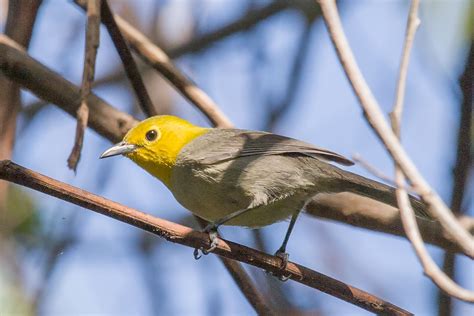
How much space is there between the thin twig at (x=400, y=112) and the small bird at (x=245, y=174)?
137 centimetres

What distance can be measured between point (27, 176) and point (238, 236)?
11.5 feet

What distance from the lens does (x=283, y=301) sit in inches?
199

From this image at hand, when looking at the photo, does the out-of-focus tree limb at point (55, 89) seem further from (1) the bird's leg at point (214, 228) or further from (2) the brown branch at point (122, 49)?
(1) the bird's leg at point (214, 228)

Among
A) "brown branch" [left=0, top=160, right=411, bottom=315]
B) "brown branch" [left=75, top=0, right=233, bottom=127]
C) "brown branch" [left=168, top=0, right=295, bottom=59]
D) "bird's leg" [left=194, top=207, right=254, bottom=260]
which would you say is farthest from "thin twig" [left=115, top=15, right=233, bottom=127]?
"brown branch" [left=0, top=160, right=411, bottom=315]

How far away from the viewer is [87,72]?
401cm

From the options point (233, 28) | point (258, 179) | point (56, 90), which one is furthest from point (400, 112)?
point (233, 28)

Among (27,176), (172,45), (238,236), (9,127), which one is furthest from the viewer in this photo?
(172,45)

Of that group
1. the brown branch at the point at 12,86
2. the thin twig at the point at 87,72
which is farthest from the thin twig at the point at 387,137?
the brown branch at the point at 12,86

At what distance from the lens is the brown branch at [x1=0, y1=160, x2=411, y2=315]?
9.15ft

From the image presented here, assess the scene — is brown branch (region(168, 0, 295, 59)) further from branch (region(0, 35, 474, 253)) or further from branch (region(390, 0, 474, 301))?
branch (region(390, 0, 474, 301))

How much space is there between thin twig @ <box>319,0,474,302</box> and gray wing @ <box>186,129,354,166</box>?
1.54 metres

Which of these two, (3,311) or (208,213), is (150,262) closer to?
(208,213)

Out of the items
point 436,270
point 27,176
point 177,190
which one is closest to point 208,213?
point 177,190

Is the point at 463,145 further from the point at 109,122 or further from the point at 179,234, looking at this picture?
the point at 109,122
